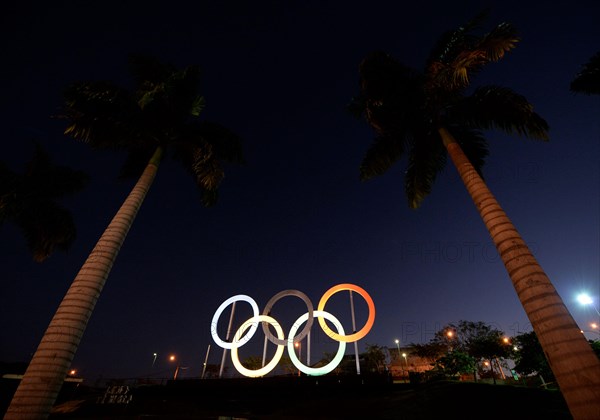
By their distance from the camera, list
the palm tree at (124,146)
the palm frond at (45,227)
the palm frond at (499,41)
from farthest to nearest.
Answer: the palm frond at (45,227) < the palm frond at (499,41) < the palm tree at (124,146)

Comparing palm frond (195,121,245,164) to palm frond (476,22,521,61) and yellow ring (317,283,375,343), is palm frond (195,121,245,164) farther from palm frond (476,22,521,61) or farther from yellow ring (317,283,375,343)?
yellow ring (317,283,375,343)

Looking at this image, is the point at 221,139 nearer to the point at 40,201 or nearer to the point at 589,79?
the point at 40,201

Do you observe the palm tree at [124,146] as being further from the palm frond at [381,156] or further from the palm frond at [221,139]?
the palm frond at [381,156]

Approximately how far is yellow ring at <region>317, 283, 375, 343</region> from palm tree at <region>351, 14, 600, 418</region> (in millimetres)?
11646

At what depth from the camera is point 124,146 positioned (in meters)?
13.8

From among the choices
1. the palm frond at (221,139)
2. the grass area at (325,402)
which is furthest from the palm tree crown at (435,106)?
the grass area at (325,402)

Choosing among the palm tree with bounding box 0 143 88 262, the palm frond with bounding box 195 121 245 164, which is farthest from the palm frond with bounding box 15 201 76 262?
the palm frond with bounding box 195 121 245 164

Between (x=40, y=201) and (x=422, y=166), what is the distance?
23.1 m

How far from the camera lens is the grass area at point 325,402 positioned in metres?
13.2

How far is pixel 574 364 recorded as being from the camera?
5.16m

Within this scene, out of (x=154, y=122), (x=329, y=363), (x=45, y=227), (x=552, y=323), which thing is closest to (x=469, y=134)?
(x=552, y=323)

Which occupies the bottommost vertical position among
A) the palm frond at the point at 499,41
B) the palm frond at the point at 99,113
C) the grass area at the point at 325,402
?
the grass area at the point at 325,402

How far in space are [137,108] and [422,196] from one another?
13.5 m

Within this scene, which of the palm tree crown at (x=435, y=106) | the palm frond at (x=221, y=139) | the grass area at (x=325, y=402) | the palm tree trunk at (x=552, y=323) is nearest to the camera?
the palm tree trunk at (x=552, y=323)
